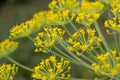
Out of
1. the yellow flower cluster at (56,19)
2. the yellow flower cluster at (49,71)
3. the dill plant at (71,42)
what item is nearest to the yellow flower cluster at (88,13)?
the dill plant at (71,42)

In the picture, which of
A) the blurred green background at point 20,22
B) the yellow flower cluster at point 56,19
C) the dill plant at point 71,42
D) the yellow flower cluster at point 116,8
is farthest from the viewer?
the blurred green background at point 20,22

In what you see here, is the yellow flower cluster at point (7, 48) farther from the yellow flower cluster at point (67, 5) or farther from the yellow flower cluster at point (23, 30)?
the yellow flower cluster at point (67, 5)

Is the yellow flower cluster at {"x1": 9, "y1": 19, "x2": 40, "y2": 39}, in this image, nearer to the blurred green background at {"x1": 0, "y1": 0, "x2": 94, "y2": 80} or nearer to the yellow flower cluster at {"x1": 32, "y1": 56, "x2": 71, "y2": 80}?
the yellow flower cluster at {"x1": 32, "y1": 56, "x2": 71, "y2": 80}

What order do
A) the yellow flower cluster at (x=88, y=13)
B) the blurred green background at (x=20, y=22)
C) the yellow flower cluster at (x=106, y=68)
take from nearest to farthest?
1. the yellow flower cluster at (x=106, y=68)
2. the yellow flower cluster at (x=88, y=13)
3. the blurred green background at (x=20, y=22)

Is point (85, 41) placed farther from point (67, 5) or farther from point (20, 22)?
point (20, 22)

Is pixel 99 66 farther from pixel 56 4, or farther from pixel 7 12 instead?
pixel 7 12

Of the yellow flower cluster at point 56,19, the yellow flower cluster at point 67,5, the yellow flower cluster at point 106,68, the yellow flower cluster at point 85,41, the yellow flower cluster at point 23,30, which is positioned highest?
the yellow flower cluster at point 67,5

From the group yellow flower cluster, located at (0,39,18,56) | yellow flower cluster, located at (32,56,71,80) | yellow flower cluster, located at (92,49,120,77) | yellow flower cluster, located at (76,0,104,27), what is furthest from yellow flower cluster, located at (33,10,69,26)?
yellow flower cluster, located at (92,49,120,77)

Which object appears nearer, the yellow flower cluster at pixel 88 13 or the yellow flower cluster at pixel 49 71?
the yellow flower cluster at pixel 49 71
